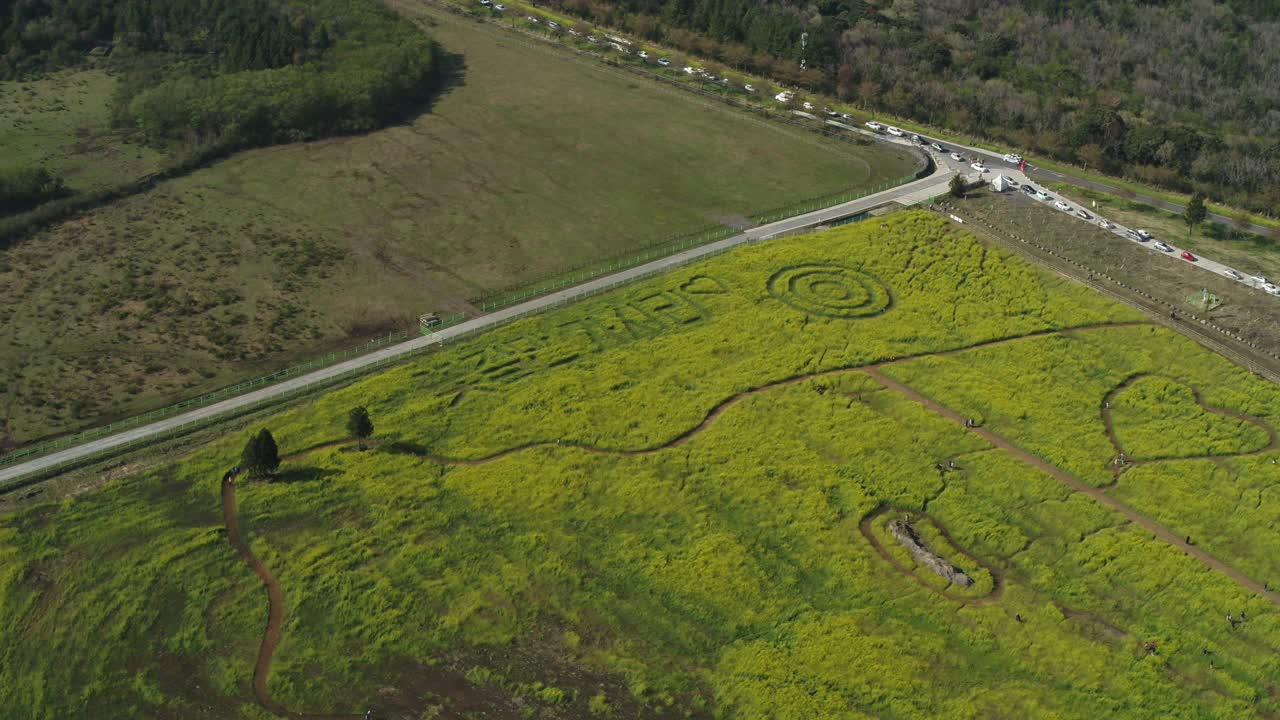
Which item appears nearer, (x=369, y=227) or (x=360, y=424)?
(x=360, y=424)

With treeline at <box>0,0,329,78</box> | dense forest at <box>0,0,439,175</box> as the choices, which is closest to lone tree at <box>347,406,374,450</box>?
dense forest at <box>0,0,439,175</box>

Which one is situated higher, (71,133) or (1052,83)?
(1052,83)

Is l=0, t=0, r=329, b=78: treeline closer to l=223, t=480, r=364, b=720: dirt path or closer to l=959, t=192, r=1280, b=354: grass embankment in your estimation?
l=223, t=480, r=364, b=720: dirt path

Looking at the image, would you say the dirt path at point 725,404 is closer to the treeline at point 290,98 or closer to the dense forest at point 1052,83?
the dense forest at point 1052,83

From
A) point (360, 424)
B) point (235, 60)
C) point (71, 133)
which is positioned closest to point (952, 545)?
point (360, 424)

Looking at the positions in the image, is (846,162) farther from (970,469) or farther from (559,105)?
(970,469)

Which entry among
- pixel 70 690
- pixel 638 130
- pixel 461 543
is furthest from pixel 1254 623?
pixel 638 130

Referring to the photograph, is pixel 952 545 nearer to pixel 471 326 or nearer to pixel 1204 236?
pixel 471 326
